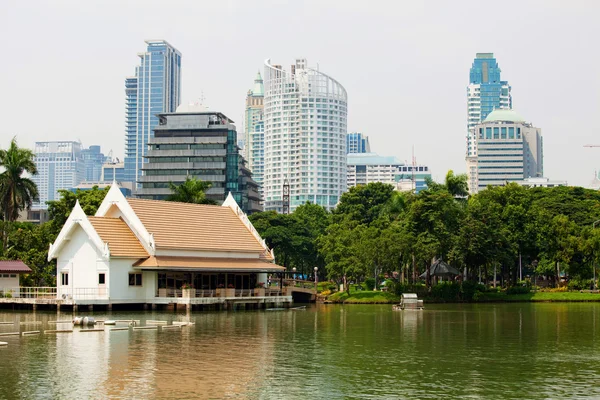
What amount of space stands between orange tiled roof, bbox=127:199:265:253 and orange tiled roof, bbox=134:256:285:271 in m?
0.92

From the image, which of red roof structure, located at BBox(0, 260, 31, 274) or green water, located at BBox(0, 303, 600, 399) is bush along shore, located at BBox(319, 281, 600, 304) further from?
red roof structure, located at BBox(0, 260, 31, 274)

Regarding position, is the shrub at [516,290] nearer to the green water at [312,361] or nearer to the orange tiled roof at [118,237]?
the green water at [312,361]

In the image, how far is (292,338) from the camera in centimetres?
4744

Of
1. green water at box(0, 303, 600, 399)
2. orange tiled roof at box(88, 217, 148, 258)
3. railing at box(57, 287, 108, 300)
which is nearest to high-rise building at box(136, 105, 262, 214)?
orange tiled roof at box(88, 217, 148, 258)

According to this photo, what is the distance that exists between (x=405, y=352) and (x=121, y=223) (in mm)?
37555

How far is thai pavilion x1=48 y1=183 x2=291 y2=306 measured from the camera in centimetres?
6925

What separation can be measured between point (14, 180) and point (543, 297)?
5485cm

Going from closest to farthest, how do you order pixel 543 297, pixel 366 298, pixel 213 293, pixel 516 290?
pixel 213 293, pixel 366 298, pixel 543 297, pixel 516 290

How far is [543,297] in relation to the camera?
3666 inches

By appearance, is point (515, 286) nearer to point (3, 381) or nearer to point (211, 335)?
point (211, 335)

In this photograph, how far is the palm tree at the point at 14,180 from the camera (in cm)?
8988

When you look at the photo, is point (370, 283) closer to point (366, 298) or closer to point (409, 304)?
point (366, 298)

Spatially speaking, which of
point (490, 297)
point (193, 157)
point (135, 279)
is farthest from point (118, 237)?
point (193, 157)

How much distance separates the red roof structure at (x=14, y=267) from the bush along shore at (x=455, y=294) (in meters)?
28.5
